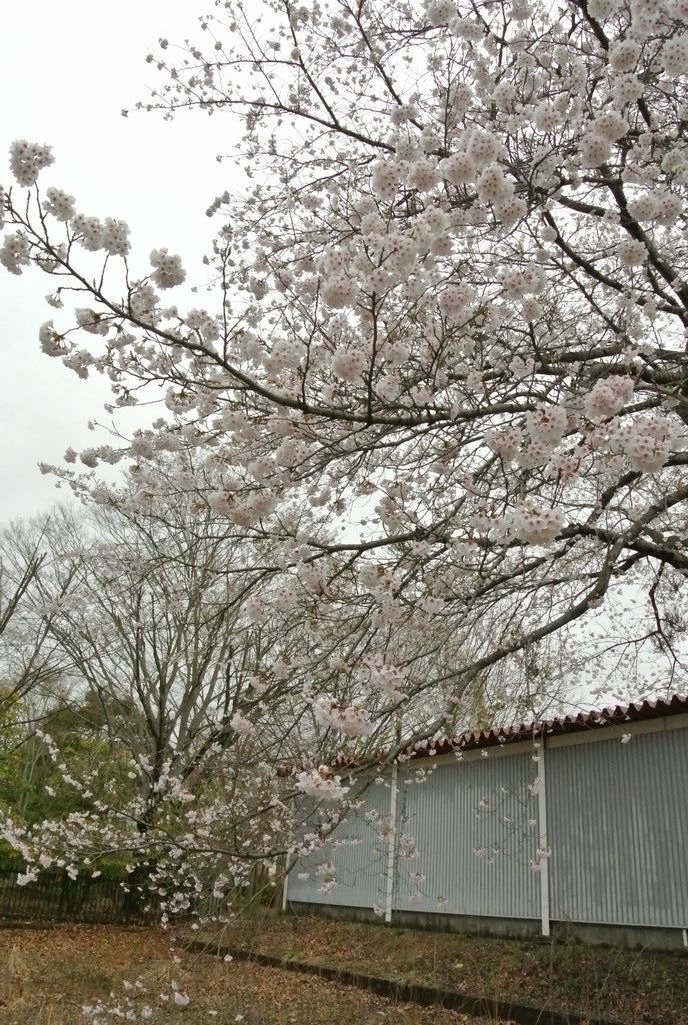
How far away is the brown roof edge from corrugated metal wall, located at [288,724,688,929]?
0.17 metres

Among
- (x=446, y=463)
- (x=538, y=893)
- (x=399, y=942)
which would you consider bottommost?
(x=399, y=942)

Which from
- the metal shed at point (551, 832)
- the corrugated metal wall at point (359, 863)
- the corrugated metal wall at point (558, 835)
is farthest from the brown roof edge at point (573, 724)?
the corrugated metal wall at point (359, 863)

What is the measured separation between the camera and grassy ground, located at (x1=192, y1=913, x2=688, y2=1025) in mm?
5539

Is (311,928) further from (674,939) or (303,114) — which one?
(303,114)

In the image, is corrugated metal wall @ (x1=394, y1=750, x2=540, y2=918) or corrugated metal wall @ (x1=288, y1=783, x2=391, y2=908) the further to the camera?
corrugated metal wall @ (x1=288, y1=783, x2=391, y2=908)

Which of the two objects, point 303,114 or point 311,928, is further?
point 311,928

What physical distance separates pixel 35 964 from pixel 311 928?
3.47 m

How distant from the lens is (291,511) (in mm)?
5117

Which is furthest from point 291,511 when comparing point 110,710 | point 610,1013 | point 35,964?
point 110,710

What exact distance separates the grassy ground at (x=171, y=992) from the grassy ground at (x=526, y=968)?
0.50 meters

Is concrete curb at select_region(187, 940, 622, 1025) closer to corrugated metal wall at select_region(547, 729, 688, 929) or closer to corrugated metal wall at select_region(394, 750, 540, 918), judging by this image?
corrugated metal wall at select_region(394, 750, 540, 918)

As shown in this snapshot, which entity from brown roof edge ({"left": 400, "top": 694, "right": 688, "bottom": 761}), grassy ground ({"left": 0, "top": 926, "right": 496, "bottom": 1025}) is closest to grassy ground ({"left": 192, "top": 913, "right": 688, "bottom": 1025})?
grassy ground ({"left": 0, "top": 926, "right": 496, "bottom": 1025})

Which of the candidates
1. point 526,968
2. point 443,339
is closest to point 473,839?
point 526,968

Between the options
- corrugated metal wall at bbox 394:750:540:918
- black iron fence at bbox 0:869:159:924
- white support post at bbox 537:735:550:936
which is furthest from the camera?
black iron fence at bbox 0:869:159:924
